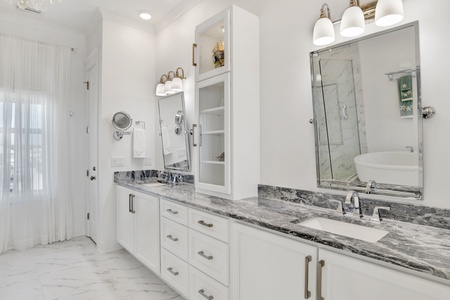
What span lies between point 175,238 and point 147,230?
546mm

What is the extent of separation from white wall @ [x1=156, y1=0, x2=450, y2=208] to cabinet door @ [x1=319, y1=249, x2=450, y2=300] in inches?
24.1

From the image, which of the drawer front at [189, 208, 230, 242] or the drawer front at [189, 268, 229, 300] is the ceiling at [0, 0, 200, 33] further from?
the drawer front at [189, 268, 229, 300]

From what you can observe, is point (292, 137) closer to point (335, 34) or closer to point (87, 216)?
point (335, 34)

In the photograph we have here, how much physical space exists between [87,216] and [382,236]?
3.82 m

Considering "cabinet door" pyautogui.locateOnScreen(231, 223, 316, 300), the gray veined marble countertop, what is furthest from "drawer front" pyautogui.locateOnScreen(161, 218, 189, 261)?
"cabinet door" pyautogui.locateOnScreen(231, 223, 316, 300)

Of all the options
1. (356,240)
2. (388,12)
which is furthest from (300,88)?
(356,240)

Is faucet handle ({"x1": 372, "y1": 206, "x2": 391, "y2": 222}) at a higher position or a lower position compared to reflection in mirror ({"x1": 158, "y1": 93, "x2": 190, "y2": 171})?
lower

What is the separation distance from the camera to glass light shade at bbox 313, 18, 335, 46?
1.68 meters

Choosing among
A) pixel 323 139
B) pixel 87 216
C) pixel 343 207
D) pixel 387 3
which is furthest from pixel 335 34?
pixel 87 216

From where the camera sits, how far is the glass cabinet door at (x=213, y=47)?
6.82 feet

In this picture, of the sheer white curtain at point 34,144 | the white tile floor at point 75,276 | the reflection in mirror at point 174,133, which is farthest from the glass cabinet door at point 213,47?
the sheer white curtain at point 34,144

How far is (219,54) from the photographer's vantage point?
2.22 meters

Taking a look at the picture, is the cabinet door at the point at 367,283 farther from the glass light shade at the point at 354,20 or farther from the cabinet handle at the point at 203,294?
the glass light shade at the point at 354,20

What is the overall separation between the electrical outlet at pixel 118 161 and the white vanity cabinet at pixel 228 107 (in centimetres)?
144
